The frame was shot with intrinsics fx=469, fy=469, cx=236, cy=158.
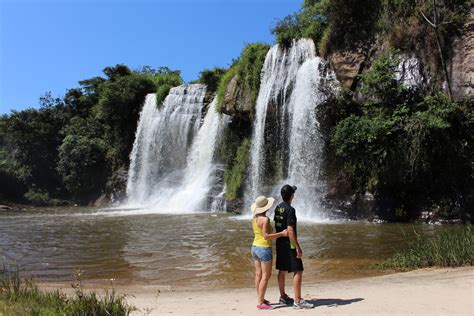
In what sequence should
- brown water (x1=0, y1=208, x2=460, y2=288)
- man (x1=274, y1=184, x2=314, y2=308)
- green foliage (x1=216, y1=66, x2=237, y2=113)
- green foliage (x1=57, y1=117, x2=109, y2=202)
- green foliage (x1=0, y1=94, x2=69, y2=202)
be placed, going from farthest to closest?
green foliage (x1=0, y1=94, x2=69, y2=202) → green foliage (x1=57, y1=117, x2=109, y2=202) → green foliage (x1=216, y1=66, x2=237, y2=113) → brown water (x1=0, y1=208, x2=460, y2=288) → man (x1=274, y1=184, x2=314, y2=308)

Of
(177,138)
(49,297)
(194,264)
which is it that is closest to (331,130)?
(194,264)

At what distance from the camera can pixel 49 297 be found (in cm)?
566

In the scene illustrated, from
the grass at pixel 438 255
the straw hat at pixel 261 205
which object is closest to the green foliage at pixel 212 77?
the grass at pixel 438 255

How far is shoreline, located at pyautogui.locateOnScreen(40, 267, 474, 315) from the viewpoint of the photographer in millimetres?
5645

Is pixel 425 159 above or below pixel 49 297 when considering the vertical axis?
above

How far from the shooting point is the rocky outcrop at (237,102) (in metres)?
23.5

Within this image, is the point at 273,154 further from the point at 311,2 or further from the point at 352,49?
the point at 311,2

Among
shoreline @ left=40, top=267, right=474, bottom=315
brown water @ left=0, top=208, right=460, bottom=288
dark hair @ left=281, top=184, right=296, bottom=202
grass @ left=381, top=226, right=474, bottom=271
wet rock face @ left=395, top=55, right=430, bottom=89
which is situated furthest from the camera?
wet rock face @ left=395, top=55, right=430, bottom=89

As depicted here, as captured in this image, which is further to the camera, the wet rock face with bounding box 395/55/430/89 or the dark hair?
the wet rock face with bounding box 395/55/430/89

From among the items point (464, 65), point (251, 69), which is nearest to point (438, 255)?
point (464, 65)

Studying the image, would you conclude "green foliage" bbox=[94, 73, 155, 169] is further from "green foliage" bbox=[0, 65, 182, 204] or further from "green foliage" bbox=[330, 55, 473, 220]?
"green foliage" bbox=[330, 55, 473, 220]

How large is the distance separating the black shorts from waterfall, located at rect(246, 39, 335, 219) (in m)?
12.6

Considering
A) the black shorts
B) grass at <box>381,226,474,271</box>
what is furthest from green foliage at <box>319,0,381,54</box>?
the black shorts

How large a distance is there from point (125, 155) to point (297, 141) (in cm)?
1927
